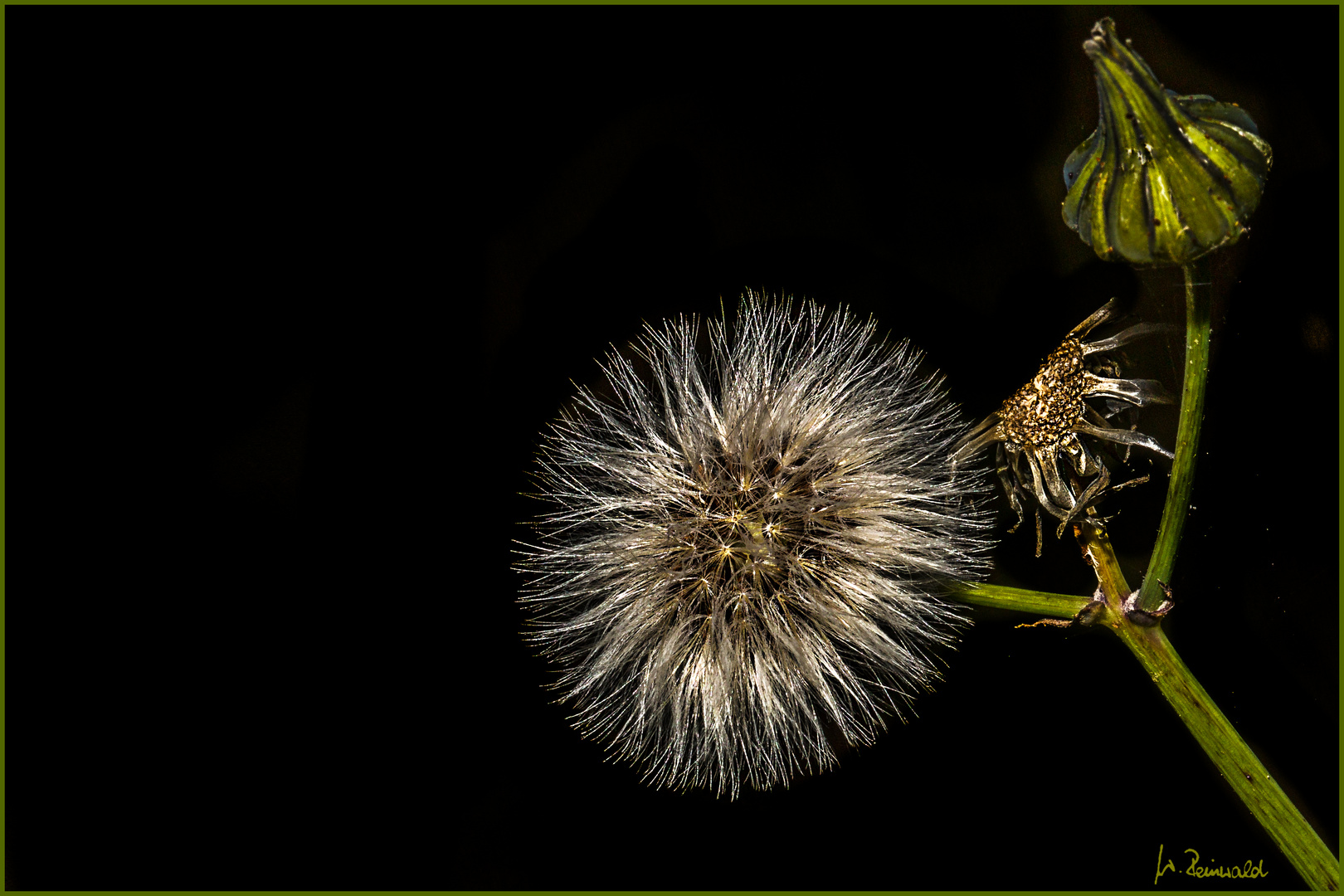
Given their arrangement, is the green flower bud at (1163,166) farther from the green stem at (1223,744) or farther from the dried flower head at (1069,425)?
the green stem at (1223,744)

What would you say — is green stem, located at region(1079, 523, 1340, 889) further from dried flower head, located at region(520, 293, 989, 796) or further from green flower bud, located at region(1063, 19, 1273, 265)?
green flower bud, located at region(1063, 19, 1273, 265)

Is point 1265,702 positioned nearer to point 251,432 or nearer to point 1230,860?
point 1230,860

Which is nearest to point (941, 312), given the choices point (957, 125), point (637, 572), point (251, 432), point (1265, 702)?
point (957, 125)

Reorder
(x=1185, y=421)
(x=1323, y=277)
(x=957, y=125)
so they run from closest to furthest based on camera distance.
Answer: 1. (x=1185, y=421)
2. (x=1323, y=277)
3. (x=957, y=125)
